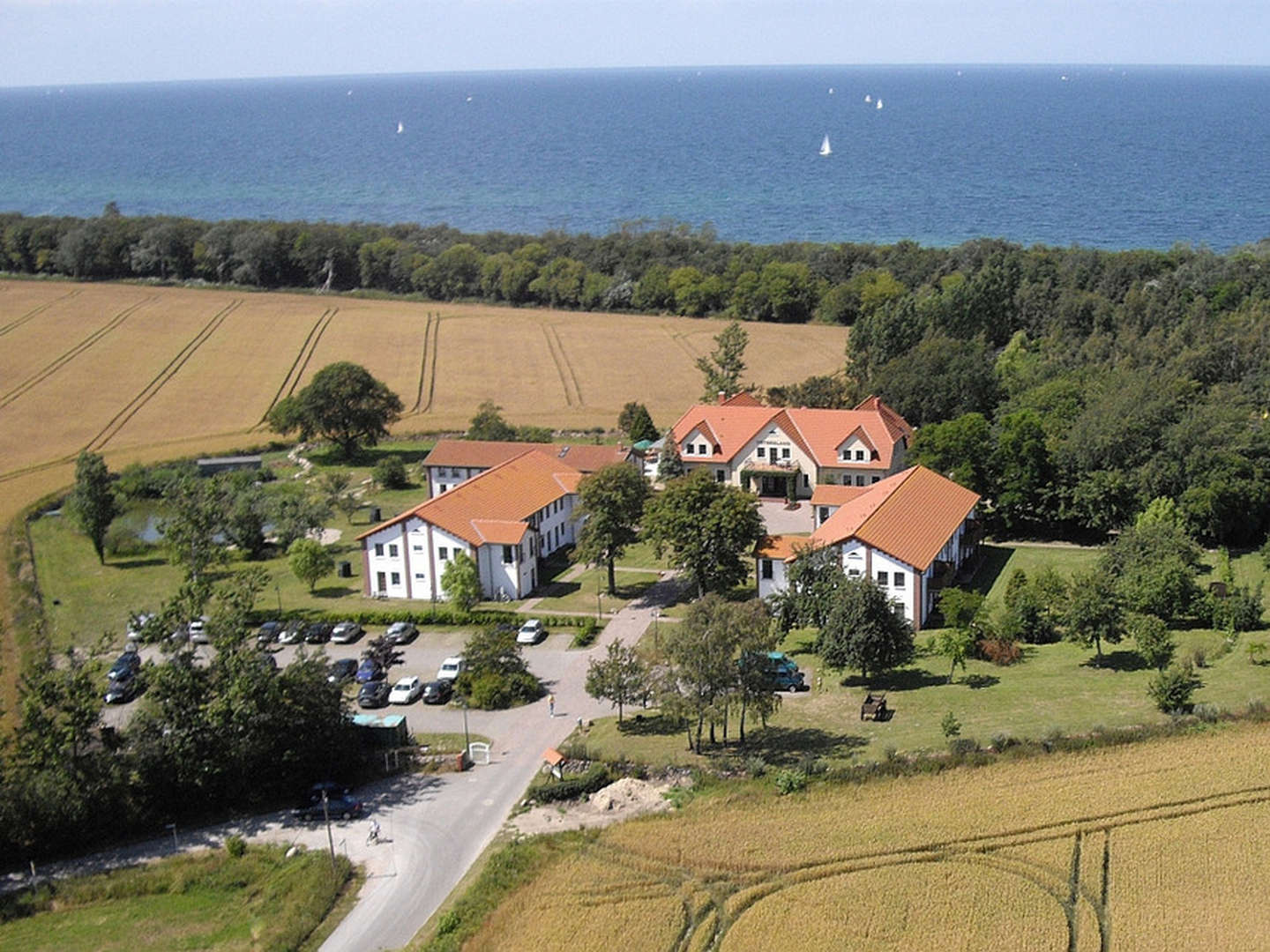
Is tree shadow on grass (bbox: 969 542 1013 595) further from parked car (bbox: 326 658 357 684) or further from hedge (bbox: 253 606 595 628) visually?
parked car (bbox: 326 658 357 684)

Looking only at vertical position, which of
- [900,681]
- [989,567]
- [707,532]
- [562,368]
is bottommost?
[900,681]

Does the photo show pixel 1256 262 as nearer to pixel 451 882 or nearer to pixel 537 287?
pixel 537 287

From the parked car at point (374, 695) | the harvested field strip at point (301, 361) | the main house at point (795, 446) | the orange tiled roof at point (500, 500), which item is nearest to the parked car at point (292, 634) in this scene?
the orange tiled roof at point (500, 500)

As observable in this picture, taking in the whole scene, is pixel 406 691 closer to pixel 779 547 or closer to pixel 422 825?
pixel 422 825

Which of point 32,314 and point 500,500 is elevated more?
point 32,314

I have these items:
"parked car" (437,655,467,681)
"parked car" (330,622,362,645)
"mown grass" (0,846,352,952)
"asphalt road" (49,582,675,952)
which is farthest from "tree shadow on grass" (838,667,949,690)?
"parked car" (330,622,362,645)

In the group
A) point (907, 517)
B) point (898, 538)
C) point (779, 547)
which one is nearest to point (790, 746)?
point (898, 538)

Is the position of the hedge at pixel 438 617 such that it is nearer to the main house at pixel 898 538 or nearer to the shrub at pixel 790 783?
the main house at pixel 898 538
